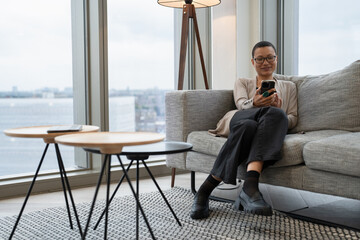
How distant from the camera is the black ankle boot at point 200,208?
2170mm

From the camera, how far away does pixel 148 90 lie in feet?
11.7

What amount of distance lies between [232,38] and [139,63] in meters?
0.93

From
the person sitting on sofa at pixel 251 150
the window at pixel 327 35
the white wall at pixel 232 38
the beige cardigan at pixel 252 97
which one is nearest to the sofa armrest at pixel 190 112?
the beige cardigan at pixel 252 97

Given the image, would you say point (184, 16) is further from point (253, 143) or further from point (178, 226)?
point (178, 226)

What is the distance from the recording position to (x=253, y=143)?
215cm

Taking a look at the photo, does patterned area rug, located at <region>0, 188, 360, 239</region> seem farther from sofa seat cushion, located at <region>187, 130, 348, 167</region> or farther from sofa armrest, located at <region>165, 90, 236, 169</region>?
sofa armrest, located at <region>165, 90, 236, 169</region>

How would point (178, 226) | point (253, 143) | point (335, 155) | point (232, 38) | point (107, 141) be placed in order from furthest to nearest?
1. point (232, 38)
2. point (253, 143)
3. point (178, 226)
4. point (335, 155)
5. point (107, 141)

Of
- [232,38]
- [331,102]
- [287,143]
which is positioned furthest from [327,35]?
[287,143]

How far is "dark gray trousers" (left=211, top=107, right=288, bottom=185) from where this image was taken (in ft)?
6.85

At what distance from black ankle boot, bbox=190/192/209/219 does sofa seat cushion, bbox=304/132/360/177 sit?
58 cm

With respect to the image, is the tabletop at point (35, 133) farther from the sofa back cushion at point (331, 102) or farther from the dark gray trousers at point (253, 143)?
the sofa back cushion at point (331, 102)

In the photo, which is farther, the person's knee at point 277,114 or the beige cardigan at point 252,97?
the beige cardigan at point 252,97

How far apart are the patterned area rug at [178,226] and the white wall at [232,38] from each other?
5.47 feet

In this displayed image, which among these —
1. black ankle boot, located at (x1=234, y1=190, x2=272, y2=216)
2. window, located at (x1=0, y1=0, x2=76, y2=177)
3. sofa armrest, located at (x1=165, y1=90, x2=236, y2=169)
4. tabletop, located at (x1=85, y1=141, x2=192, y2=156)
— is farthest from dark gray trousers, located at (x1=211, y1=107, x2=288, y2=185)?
window, located at (x1=0, y1=0, x2=76, y2=177)
